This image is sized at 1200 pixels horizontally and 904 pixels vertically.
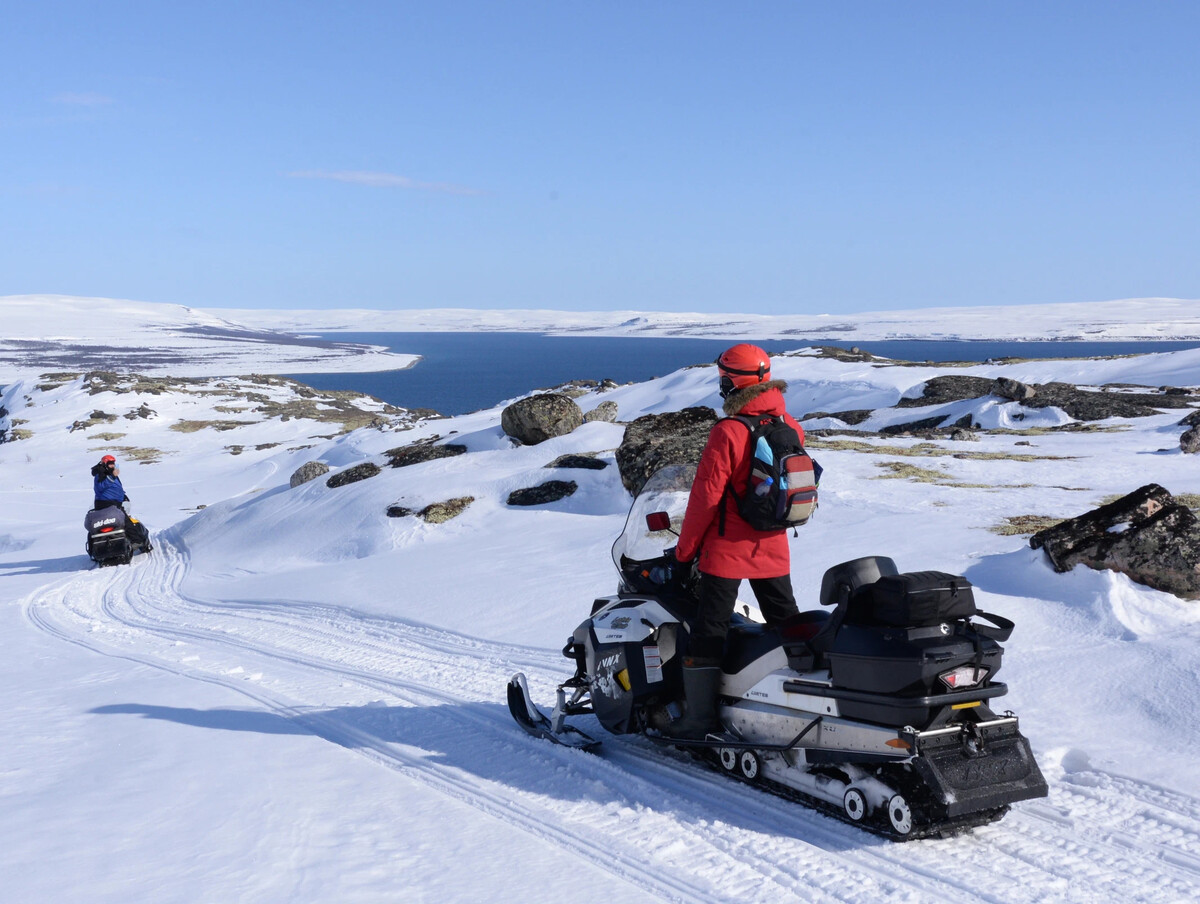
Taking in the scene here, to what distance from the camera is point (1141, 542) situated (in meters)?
6.81

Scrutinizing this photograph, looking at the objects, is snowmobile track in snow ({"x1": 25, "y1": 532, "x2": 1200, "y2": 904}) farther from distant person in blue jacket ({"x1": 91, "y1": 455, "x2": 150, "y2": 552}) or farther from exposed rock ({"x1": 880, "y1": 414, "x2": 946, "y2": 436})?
exposed rock ({"x1": 880, "y1": 414, "x2": 946, "y2": 436})

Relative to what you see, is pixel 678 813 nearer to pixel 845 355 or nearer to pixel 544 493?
pixel 544 493

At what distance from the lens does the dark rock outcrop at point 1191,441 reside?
14148 millimetres

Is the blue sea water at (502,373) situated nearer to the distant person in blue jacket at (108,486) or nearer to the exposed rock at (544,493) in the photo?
the distant person in blue jacket at (108,486)

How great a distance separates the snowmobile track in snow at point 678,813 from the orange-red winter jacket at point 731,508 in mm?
1080

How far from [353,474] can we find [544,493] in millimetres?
4721

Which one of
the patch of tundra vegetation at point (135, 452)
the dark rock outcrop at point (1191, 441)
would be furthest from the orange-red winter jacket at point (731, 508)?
the patch of tundra vegetation at point (135, 452)

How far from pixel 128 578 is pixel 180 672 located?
270 inches

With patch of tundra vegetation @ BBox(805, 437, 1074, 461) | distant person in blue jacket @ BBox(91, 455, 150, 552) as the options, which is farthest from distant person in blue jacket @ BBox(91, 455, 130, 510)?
patch of tundra vegetation @ BBox(805, 437, 1074, 461)

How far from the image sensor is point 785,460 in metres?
4.34

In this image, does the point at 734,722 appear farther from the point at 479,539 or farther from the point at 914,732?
the point at 479,539

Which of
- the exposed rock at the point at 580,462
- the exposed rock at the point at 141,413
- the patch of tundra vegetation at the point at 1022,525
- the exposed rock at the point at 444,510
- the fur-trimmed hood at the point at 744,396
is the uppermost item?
the fur-trimmed hood at the point at 744,396

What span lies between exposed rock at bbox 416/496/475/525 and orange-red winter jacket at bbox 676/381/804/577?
929 centimetres

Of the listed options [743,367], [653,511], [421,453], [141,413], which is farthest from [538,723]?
[141,413]
